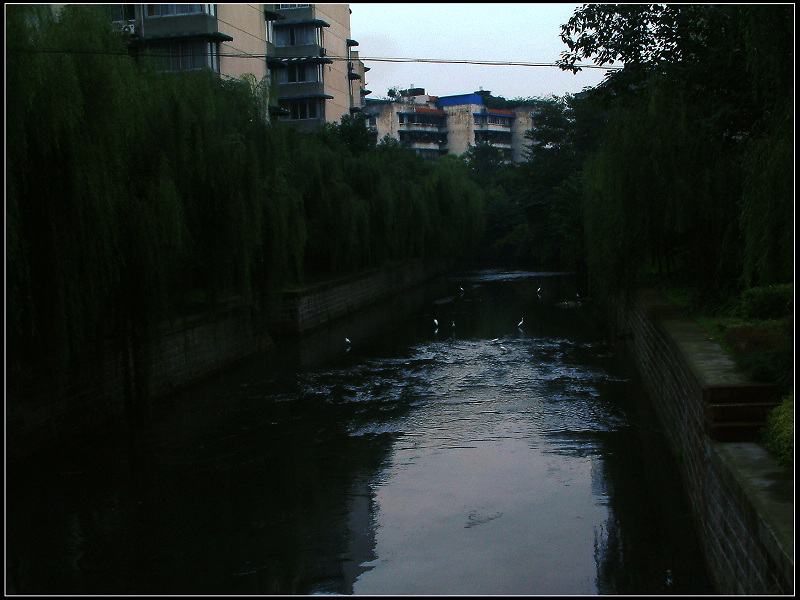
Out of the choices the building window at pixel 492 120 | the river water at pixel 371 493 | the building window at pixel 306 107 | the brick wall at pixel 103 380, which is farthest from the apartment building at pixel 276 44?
the building window at pixel 492 120

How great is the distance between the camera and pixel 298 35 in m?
44.5

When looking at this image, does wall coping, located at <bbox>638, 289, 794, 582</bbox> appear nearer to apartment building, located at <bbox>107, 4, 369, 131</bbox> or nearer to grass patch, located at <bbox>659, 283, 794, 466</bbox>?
grass patch, located at <bbox>659, 283, 794, 466</bbox>

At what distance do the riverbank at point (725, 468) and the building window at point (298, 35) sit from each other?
116ft

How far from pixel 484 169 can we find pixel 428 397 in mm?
59648

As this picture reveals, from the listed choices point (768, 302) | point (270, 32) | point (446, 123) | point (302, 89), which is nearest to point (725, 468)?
point (768, 302)

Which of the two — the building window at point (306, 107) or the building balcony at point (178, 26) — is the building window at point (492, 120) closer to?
the building window at point (306, 107)

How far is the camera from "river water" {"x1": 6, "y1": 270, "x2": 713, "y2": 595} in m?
8.18

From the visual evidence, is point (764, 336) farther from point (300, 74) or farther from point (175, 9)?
point (300, 74)

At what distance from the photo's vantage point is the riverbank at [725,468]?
526 cm

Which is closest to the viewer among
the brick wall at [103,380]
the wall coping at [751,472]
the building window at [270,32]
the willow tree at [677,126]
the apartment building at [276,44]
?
the wall coping at [751,472]

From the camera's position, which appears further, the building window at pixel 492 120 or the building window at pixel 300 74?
the building window at pixel 492 120

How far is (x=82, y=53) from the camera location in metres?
11.1

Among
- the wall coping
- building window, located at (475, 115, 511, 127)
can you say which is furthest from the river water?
building window, located at (475, 115, 511, 127)

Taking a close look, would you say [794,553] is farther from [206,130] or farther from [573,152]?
[573,152]
